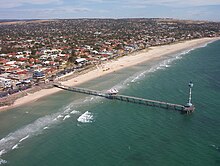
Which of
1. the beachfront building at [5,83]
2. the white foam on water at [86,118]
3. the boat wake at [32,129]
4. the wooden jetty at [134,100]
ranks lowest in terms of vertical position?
the boat wake at [32,129]

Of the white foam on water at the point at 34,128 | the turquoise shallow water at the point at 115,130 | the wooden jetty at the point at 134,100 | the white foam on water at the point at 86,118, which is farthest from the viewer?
the wooden jetty at the point at 134,100

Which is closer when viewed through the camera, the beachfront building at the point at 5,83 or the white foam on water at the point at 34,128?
the white foam on water at the point at 34,128

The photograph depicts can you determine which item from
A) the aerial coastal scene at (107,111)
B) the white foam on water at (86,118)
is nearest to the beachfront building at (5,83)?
the aerial coastal scene at (107,111)

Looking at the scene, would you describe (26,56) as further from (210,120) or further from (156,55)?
(210,120)

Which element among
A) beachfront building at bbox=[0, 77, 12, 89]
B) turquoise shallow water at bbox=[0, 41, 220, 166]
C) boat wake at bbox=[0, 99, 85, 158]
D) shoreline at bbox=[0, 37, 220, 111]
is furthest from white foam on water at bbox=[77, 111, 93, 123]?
beachfront building at bbox=[0, 77, 12, 89]

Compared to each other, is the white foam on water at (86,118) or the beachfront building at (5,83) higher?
the beachfront building at (5,83)

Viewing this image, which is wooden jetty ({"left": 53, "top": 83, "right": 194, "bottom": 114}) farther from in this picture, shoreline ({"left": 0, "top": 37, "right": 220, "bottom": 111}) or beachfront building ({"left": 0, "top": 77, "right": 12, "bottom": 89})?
beachfront building ({"left": 0, "top": 77, "right": 12, "bottom": 89})

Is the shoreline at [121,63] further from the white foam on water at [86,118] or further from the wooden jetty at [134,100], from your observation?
the white foam on water at [86,118]
